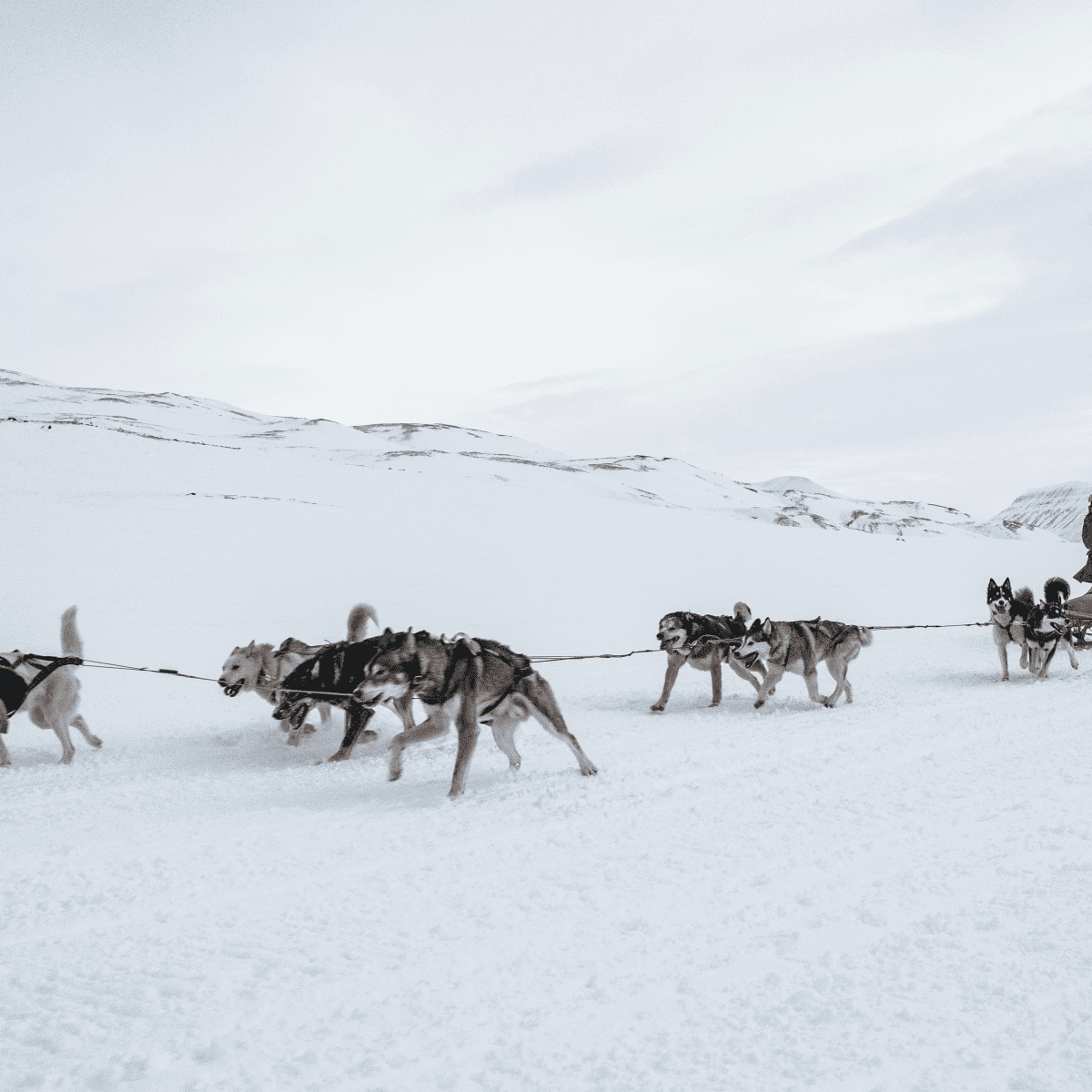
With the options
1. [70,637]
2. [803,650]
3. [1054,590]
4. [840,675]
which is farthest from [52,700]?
[1054,590]

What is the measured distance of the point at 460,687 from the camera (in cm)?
453

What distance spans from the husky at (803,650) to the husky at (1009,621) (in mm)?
2100

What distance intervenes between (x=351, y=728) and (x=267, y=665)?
1131 mm

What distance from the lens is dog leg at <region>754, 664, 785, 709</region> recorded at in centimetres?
689

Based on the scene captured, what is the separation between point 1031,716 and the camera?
604 centimetres

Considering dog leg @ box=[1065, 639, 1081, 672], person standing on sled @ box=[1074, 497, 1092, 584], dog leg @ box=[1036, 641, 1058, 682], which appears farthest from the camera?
person standing on sled @ box=[1074, 497, 1092, 584]

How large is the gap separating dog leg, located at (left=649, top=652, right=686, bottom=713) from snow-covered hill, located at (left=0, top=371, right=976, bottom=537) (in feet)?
55.3

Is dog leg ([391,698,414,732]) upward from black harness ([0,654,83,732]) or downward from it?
downward

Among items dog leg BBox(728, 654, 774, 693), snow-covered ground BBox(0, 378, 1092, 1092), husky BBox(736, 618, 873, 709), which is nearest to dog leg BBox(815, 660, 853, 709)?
husky BBox(736, 618, 873, 709)

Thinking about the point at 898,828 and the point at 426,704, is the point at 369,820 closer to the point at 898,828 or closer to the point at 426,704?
the point at 426,704

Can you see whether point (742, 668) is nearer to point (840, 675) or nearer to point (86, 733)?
point (840, 675)

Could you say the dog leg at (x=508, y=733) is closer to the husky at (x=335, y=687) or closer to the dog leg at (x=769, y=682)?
the husky at (x=335, y=687)

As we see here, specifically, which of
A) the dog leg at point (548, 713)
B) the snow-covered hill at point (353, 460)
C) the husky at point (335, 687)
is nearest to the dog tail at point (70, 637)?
the husky at point (335, 687)

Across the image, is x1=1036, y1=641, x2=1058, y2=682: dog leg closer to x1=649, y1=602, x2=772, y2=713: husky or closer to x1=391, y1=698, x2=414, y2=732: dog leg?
x1=649, y1=602, x2=772, y2=713: husky
